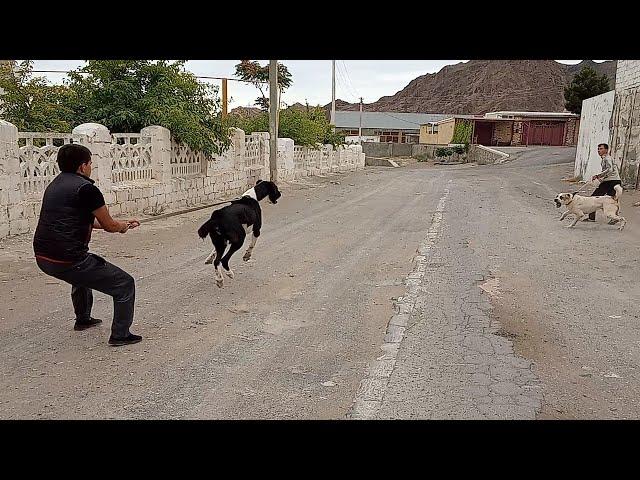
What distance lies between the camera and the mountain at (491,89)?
132 m

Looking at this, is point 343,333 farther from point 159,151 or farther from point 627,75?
point 627,75

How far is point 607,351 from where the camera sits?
5.00m

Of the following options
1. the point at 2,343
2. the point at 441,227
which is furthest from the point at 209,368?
the point at 441,227

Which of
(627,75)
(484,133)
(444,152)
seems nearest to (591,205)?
(627,75)

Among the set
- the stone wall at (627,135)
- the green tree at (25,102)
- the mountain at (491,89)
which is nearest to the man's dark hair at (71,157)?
the green tree at (25,102)

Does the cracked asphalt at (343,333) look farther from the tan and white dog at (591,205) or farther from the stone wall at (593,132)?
the stone wall at (593,132)

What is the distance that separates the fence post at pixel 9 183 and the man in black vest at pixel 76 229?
4.91 meters

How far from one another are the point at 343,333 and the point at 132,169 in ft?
27.3

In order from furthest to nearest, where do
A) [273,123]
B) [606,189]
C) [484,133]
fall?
1. [484,133]
2. [273,123]
3. [606,189]

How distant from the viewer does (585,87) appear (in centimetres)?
5250
